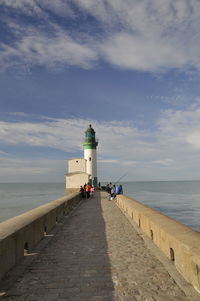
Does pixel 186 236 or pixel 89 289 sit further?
pixel 186 236

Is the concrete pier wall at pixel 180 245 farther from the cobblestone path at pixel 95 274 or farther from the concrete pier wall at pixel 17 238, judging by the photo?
the concrete pier wall at pixel 17 238

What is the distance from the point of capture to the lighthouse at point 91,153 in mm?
43812

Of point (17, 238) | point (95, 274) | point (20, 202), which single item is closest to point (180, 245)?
point (95, 274)

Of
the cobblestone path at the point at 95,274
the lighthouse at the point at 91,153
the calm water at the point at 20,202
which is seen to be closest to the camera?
the cobblestone path at the point at 95,274

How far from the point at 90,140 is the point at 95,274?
133 feet

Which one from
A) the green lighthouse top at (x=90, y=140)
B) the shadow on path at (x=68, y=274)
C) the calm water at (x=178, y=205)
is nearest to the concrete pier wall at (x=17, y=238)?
the shadow on path at (x=68, y=274)

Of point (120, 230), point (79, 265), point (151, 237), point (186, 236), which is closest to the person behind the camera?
point (186, 236)

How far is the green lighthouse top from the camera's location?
148ft

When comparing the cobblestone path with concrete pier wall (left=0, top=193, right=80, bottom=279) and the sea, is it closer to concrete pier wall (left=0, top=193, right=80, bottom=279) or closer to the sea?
concrete pier wall (left=0, top=193, right=80, bottom=279)

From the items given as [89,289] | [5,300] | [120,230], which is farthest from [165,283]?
[120,230]

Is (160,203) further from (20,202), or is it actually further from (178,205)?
(20,202)

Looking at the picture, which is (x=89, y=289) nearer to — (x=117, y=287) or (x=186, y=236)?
(x=117, y=287)

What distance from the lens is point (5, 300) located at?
3.98 metres

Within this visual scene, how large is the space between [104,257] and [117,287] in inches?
71.0
